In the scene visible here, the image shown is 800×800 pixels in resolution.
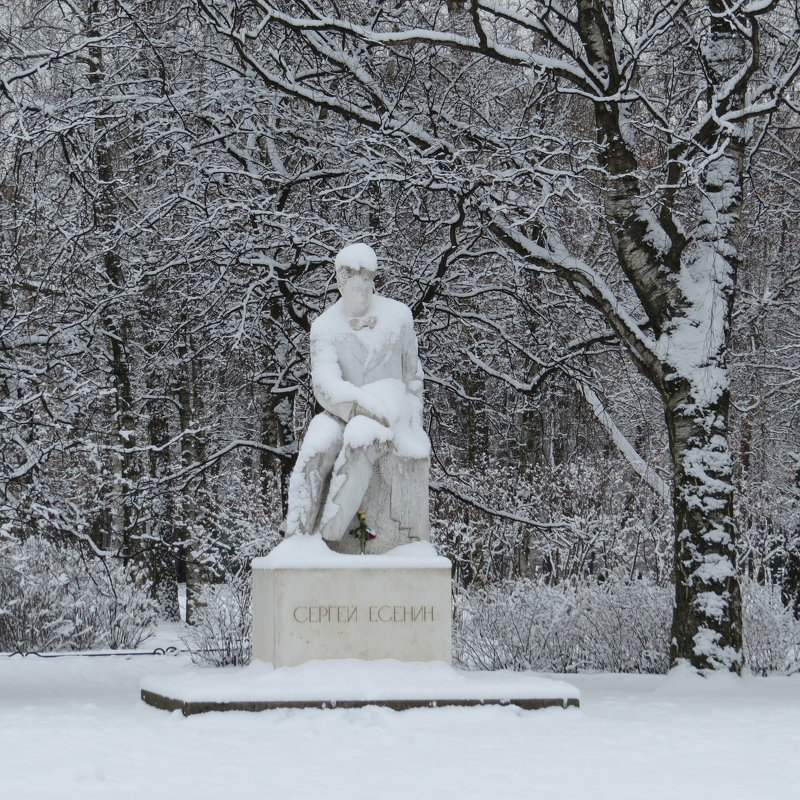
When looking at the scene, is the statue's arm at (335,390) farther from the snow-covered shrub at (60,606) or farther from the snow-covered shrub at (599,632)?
the snow-covered shrub at (60,606)

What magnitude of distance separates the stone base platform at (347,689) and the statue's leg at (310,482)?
0.96 m

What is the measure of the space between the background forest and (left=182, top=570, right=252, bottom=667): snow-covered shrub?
0.16 feet

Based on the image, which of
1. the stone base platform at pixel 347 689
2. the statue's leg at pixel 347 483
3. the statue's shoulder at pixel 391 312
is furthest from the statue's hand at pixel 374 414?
the stone base platform at pixel 347 689

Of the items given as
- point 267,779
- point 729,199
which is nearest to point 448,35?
point 729,199

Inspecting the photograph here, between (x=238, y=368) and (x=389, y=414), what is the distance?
27.4ft

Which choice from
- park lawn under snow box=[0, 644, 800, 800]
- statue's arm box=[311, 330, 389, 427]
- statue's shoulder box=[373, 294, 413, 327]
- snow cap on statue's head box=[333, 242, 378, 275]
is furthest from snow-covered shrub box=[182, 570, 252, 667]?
snow cap on statue's head box=[333, 242, 378, 275]

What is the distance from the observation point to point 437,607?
8578 mm

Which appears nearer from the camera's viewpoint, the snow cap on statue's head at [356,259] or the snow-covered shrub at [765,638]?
the snow cap on statue's head at [356,259]

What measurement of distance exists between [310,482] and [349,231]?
15.1 feet

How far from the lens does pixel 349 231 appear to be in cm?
1270

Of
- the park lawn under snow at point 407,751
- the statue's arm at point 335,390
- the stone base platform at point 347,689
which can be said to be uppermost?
the statue's arm at point 335,390

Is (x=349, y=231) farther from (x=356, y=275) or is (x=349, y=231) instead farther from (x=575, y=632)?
(x=575, y=632)

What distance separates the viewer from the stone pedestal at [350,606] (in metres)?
8.33

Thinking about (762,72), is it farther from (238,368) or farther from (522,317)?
(238,368)
